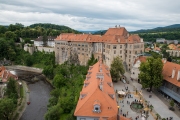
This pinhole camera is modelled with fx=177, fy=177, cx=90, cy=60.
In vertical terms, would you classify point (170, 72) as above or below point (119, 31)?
below

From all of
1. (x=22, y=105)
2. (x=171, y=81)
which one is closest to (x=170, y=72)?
(x=171, y=81)

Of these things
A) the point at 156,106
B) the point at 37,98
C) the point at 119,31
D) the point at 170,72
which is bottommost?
the point at 37,98

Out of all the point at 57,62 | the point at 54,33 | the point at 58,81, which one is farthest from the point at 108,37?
the point at 54,33

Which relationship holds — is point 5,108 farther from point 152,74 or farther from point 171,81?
point 171,81

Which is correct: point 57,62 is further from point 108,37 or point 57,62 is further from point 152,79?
point 152,79

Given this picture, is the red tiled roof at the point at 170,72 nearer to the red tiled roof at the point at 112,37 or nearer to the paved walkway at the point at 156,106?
the paved walkway at the point at 156,106

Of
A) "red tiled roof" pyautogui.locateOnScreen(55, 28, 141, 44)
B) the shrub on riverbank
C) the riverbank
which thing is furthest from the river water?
"red tiled roof" pyautogui.locateOnScreen(55, 28, 141, 44)
